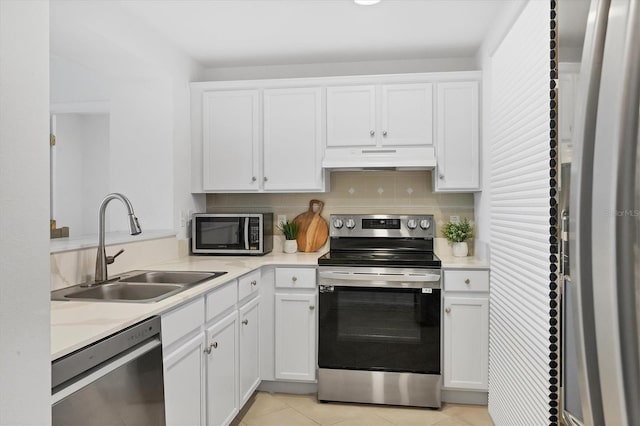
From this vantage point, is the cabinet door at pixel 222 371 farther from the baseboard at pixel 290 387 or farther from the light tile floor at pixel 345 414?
the baseboard at pixel 290 387

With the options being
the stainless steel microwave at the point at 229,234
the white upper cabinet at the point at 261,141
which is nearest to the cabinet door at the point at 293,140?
the white upper cabinet at the point at 261,141

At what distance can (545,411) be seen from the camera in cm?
164

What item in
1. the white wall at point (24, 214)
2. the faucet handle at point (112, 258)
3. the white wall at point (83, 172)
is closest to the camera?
the white wall at point (24, 214)

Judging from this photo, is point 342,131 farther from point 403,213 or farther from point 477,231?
point 477,231

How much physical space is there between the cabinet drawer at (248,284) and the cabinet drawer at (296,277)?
15 centimetres

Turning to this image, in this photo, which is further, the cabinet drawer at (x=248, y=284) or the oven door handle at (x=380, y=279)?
the oven door handle at (x=380, y=279)

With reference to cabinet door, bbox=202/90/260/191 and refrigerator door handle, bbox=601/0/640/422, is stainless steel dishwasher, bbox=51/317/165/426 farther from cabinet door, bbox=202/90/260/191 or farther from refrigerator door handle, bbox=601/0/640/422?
cabinet door, bbox=202/90/260/191

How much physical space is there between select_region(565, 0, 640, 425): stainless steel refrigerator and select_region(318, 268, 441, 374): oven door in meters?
2.41

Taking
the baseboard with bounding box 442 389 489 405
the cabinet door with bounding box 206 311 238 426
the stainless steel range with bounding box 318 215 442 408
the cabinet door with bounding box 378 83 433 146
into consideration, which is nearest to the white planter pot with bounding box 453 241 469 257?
the stainless steel range with bounding box 318 215 442 408

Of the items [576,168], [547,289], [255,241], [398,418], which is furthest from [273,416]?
[576,168]

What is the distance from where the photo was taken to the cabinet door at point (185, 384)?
1.85 m

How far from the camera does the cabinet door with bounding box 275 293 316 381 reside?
3.05 metres

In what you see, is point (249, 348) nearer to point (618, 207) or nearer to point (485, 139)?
point (485, 139)

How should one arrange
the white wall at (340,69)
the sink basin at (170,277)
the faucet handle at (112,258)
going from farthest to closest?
the white wall at (340,69) < the sink basin at (170,277) < the faucet handle at (112,258)
